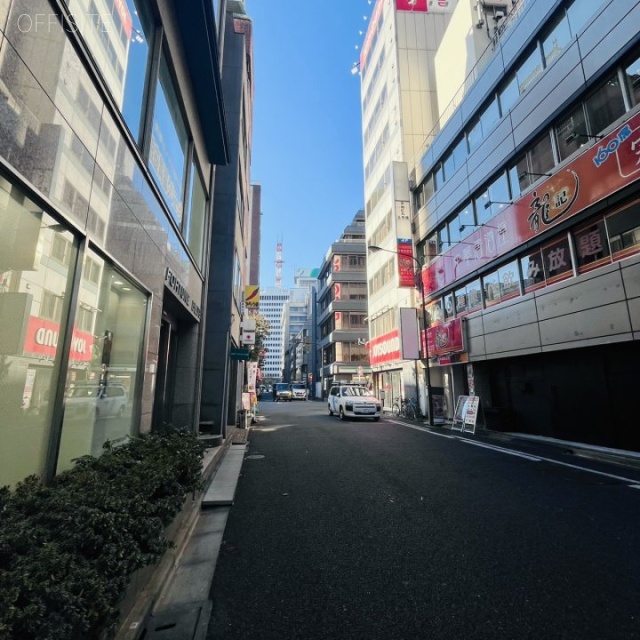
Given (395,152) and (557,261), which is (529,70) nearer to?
(557,261)

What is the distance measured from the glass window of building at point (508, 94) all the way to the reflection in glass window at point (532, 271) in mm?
6278

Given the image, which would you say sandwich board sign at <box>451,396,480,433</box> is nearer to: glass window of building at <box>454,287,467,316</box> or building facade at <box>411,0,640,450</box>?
building facade at <box>411,0,640,450</box>

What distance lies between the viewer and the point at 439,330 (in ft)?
64.6

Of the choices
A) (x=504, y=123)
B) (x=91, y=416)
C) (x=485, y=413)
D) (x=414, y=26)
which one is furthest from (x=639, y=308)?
(x=414, y=26)

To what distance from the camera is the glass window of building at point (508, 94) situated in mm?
14768

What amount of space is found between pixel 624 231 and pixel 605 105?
12.4 ft

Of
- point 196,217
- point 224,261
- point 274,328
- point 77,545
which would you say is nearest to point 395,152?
point 224,261

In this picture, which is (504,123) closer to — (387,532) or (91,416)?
(387,532)

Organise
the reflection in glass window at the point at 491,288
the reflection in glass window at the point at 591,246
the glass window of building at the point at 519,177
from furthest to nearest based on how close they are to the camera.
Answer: the reflection in glass window at the point at 491,288, the glass window of building at the point at 519,177, the reflection in glass window at the point at 591,246

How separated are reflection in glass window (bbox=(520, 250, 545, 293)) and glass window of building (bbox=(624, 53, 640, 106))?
496cm

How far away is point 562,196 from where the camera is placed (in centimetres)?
1177

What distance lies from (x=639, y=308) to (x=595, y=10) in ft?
29.4

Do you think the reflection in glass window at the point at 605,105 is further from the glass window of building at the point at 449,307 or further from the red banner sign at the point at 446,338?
the glass window of building at the point at 449,307

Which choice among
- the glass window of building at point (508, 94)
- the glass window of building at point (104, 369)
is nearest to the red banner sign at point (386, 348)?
the glass window of building at point (508, 94)
